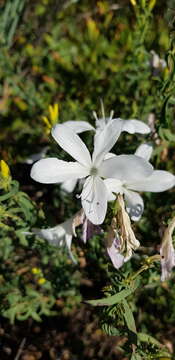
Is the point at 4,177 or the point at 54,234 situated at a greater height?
the point at 4,177

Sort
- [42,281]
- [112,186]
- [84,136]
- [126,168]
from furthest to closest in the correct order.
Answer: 1. [84,136]
2. [42,281]
3. [112,186]
4. [126,168]

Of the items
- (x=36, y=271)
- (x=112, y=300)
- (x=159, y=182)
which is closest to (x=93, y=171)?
(x=159, y=182)

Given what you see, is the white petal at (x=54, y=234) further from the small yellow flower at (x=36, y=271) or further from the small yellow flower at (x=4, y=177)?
the small yellow flower at (x=36, y=271)

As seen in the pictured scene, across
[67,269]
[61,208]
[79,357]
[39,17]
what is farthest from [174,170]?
[39,17]

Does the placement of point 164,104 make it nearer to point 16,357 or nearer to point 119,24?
point 16,357

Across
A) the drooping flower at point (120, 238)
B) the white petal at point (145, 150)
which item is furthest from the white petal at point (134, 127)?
the drooping flower at point (120, 238)

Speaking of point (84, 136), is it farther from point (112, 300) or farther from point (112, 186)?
point (112, 300)
